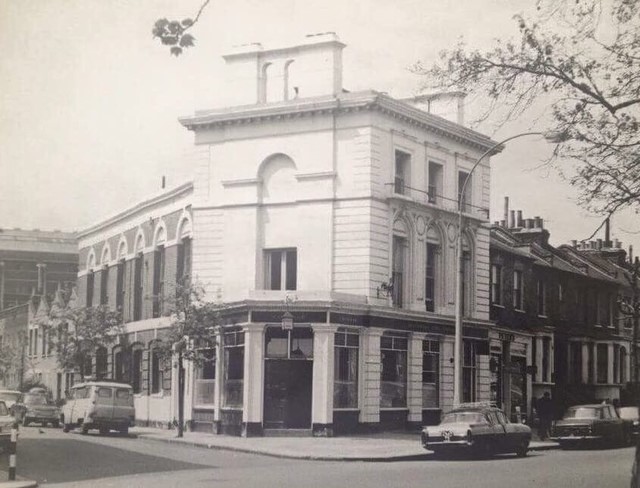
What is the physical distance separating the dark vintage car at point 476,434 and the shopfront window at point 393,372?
774 cm

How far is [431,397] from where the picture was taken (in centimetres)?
3631

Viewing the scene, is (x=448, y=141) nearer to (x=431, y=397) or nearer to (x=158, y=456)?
(x=431, y=397)

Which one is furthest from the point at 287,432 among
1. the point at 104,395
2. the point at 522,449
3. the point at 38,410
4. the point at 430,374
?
the point at 38,410

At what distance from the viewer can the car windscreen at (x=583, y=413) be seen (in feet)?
100

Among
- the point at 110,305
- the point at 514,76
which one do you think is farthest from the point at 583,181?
the point at 110,305

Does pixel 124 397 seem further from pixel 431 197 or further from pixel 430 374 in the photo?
pixel 431 197

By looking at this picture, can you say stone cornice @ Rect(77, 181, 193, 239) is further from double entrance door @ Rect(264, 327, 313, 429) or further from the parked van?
double entrance door @ Rect(264, 327, 313, 429)

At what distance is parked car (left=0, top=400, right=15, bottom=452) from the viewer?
2283cm

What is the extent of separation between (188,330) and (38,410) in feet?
31.5

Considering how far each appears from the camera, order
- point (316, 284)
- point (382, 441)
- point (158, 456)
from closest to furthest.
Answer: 1. point (158, 456)
2. point (382, 441)
3. point (316, 284)

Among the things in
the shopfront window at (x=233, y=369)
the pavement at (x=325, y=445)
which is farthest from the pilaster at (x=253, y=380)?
the pavement at (x=325, y=445)

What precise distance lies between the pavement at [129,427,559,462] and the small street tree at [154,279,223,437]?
1.81 meters

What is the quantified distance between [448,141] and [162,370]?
40.7ft

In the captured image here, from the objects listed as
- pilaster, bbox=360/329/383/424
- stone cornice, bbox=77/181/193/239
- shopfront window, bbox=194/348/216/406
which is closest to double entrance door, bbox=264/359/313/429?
pilaster, bbox=360/329/383/424
